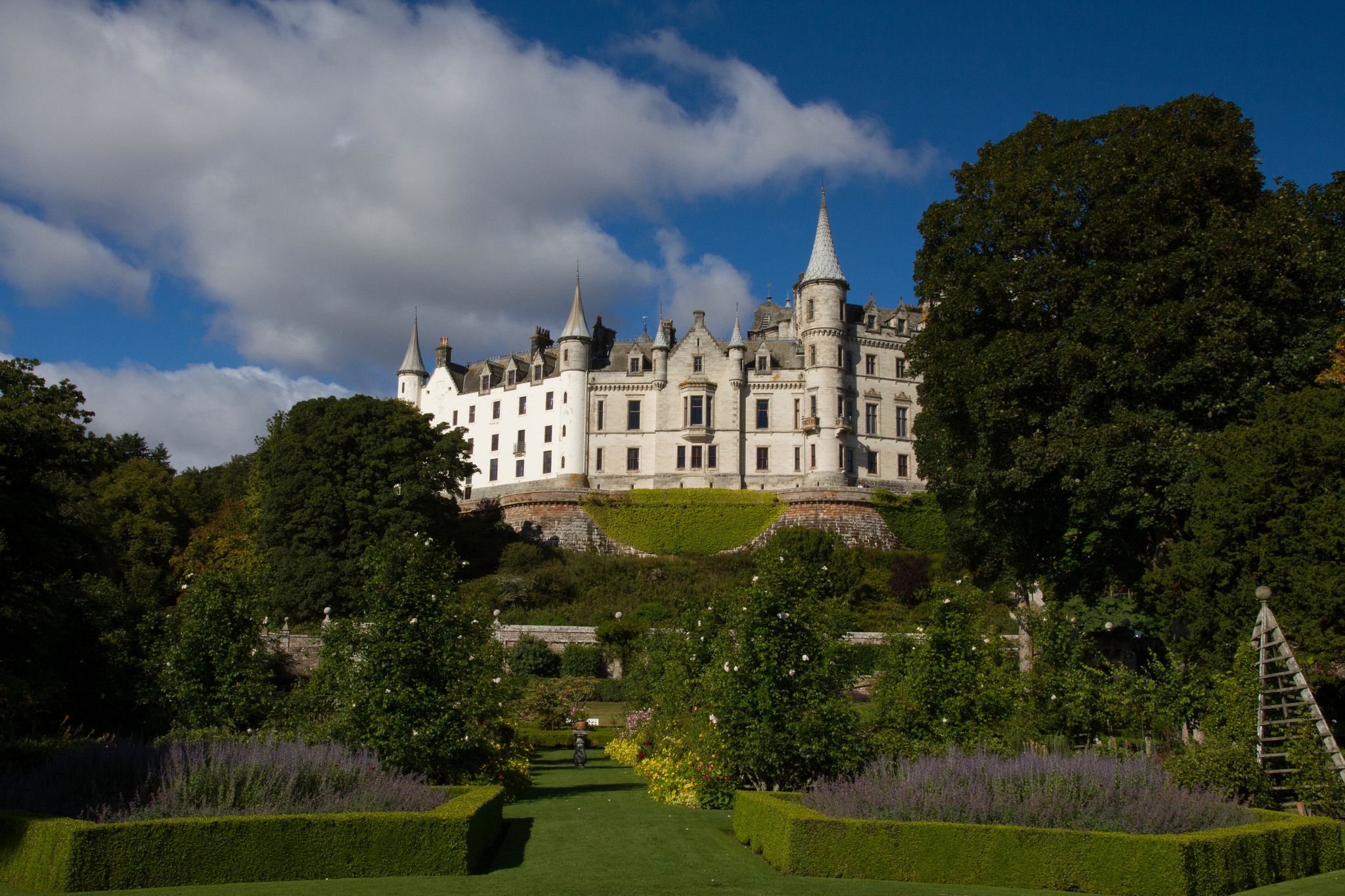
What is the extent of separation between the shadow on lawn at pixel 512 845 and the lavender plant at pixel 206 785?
1005 mm

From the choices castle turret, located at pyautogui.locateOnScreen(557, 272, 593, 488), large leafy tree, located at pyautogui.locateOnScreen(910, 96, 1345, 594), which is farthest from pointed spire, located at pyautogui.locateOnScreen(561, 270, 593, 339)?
large leafy tree, located at pyautogui.locateOnScreen(910, 96, 1345, 594)

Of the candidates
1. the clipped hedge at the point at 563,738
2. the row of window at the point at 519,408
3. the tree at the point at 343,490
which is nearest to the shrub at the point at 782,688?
the clipped hedge at the point at 563,738

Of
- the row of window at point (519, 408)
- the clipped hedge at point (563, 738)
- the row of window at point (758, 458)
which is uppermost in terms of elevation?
the row of window at point (519, 408)

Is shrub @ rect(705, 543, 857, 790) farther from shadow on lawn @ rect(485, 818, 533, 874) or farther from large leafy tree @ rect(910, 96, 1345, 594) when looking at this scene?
large leafy tree @ rect(910, 96, 1345, 594)

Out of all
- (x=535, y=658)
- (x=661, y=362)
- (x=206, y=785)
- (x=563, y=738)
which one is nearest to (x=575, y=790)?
(x=206, y=785)

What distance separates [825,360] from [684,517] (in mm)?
12208

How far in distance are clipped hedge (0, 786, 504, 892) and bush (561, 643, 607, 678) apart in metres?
27.2

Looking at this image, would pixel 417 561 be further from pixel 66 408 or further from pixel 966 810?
pixel 66 408

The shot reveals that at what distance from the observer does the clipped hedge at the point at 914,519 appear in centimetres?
5594

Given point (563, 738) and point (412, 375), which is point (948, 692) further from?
point (412, 375)

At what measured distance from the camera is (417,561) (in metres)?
16.5

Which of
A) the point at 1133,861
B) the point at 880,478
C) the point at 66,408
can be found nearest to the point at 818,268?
the point at 880,478

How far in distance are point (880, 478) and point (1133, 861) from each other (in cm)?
5009

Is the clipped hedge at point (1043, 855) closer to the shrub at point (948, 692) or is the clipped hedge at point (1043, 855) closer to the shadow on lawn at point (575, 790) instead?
the shrub at point (948, 692)
